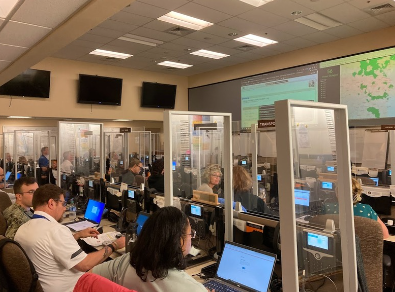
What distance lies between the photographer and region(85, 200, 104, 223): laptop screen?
4.04 metres

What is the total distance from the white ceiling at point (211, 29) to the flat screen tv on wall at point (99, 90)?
0.50 metres

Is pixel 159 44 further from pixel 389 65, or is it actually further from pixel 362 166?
pixel 362 166

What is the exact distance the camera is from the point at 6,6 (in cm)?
244

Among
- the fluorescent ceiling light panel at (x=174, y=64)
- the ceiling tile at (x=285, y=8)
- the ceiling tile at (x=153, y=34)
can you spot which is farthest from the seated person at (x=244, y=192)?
the fluorescent ceiling light panel at (x=174, y=64)

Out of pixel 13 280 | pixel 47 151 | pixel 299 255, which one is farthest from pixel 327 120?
pixel 47 151

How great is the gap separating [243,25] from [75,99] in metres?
4.61

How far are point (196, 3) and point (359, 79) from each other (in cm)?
362

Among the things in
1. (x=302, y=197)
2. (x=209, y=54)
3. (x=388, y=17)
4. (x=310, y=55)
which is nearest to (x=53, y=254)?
(x=302, y=197)

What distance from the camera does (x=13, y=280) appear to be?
85.6 inches

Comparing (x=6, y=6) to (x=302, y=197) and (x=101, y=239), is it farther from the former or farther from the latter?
(x=302, y=197)

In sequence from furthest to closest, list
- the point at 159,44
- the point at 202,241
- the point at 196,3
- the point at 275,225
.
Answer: the point at 159,44
the point at 196,3
the point at 202,241
the point at 275,225

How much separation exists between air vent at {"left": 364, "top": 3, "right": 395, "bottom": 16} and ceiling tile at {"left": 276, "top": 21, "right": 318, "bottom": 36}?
103cm

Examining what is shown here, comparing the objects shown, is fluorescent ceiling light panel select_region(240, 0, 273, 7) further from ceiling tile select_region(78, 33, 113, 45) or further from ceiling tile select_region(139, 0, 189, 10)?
ceiling tile select_region(78, 33, 113, 45)

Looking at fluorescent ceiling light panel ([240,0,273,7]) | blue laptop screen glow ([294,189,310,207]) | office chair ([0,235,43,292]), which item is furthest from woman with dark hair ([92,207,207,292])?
fluorescent ceiling light panel ([240,0,273,7])
